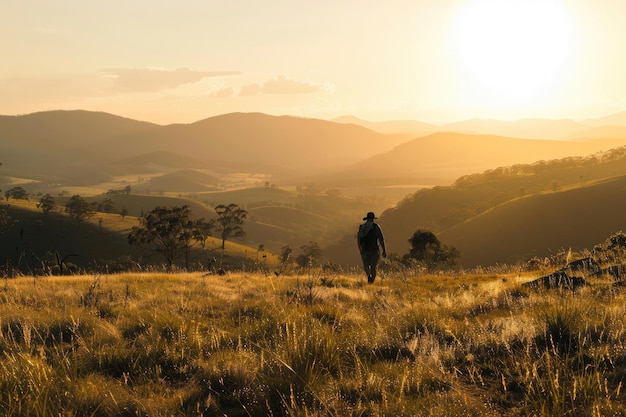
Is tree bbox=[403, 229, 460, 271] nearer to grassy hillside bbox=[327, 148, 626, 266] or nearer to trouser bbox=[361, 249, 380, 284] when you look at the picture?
grassy hillside bbox=[327, 148, 626, 266]

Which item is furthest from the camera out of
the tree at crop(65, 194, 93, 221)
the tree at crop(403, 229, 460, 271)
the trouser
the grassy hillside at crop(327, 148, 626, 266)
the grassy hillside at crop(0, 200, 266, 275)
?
the tree at crop(65, 194, 93, 221)

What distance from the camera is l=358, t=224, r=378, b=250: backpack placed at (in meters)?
16.3

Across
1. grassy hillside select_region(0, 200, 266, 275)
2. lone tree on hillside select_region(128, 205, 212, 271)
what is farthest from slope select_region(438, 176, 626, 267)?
lone tree on hillside select_region(128, 205, 212, 271)

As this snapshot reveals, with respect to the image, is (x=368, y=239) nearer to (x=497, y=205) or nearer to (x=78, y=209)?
(x=78, y=209)

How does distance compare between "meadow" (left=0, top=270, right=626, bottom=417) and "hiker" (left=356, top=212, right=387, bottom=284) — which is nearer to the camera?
"meadow" (left=0, top=270, right=626, bottom=417)

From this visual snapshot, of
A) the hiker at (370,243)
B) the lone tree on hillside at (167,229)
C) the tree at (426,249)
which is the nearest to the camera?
the hiker at (370,243)

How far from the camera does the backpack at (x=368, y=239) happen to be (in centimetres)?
1630

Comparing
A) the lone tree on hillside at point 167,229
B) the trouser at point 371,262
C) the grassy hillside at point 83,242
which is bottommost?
the grassy hillside at point 83,242

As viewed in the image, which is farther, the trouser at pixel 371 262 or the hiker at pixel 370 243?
the trouser at pixel 371 262

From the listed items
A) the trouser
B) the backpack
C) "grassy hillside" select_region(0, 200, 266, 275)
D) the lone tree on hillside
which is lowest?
"grassy hillside" select_region(0, 200, 266, 275)

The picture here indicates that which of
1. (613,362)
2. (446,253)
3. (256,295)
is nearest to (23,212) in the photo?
(446,253)

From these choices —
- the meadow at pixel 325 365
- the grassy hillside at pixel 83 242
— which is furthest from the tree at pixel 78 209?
the meadow at pixel 325 365

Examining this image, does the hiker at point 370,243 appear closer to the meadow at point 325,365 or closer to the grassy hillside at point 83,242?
the meadow at point 325,365

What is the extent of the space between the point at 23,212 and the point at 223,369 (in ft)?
458
